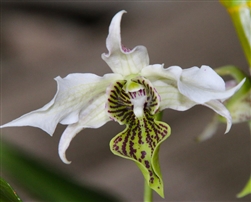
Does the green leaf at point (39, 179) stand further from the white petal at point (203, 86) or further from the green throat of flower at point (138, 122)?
the white petal at point (203, 86)

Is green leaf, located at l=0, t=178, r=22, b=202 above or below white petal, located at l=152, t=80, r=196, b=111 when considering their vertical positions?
below

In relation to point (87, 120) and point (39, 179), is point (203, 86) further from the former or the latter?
point (39, 179)

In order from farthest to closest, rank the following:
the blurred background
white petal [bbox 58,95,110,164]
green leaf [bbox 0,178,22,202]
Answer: the blurred background → white petal [bbox 58,95,110,164] → green leaf [bbox 0,178,22,202]

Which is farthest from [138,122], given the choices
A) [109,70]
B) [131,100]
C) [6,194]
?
[109,70]

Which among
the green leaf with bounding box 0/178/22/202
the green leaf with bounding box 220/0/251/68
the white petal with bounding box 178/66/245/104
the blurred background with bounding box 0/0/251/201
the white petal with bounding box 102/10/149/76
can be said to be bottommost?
the green leaf with bounding box 0/178/22/202

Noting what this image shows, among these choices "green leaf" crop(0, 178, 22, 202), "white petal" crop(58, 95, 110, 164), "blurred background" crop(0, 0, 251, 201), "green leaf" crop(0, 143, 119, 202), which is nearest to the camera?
"green leaf" crop(0, 178, 22, 202)

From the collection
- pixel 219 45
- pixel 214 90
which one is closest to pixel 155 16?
pixel 219 45

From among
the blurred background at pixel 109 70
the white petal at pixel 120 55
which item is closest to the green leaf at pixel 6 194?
the white petal at pixel 120 55

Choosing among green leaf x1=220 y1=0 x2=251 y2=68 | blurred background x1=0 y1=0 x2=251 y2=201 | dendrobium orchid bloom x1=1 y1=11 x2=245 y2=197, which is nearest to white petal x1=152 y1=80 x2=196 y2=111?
dendrobium orchid bloom x1=1 y1=11 x2=245 y2=197

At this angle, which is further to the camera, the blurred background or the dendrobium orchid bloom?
the blurred background

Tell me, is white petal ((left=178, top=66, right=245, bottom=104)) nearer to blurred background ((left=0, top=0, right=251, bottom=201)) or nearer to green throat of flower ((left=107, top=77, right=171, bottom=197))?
green throat of flower ((left=107, top=77, right=171, bottom=197))
